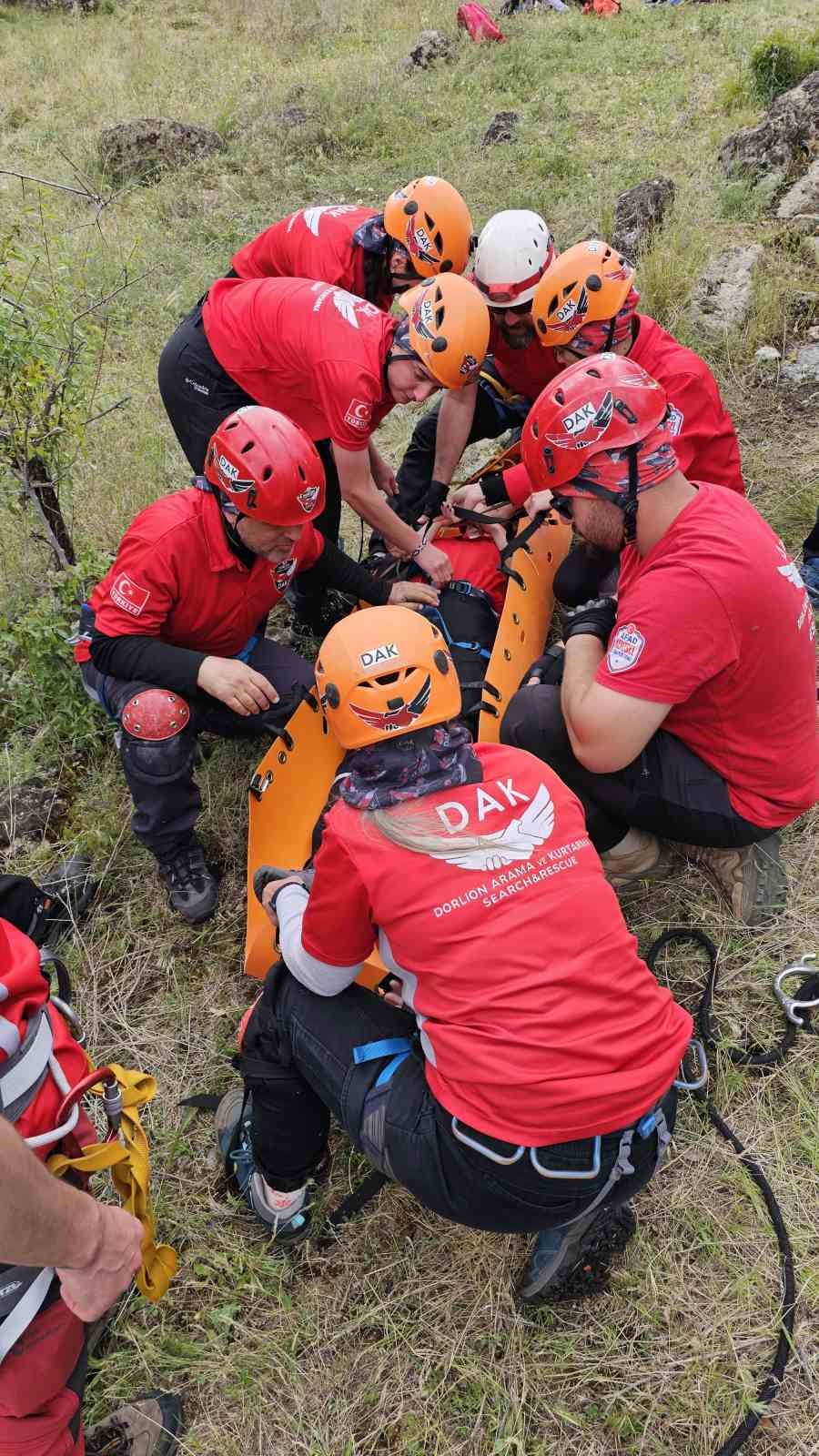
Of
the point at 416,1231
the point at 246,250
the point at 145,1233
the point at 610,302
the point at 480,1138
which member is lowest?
the point at 416,1231

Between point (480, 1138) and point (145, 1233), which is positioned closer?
point (480, 1138)

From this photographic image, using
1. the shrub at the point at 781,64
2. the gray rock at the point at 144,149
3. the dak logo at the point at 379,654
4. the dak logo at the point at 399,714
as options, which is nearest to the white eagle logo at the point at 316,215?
the dak logo at the point at 379,654

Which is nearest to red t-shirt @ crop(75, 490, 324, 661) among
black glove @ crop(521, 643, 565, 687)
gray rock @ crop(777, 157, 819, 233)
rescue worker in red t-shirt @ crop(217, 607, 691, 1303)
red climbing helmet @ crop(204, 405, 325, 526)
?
red climbing helmet @ crop(204, 405, 325, 526)

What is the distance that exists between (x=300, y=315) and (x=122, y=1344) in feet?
12.2

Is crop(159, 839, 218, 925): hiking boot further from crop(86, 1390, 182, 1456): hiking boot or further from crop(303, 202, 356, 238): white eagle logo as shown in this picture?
crop(303, 202, 356, 238): white eagle logo

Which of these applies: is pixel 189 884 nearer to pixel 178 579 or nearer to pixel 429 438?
pixel 178 579

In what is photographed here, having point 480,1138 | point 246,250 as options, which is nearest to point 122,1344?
point 480,1138

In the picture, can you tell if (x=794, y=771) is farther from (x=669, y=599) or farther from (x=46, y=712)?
(x=46, y=712)

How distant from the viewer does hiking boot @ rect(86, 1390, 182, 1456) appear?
89.5 inches

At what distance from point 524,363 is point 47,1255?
4.34m

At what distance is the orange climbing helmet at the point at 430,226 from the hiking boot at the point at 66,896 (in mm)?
3108

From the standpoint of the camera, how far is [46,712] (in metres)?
4.23

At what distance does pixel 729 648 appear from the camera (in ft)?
8.82

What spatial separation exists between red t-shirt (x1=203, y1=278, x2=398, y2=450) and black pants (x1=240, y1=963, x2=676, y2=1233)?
2.31 metres
